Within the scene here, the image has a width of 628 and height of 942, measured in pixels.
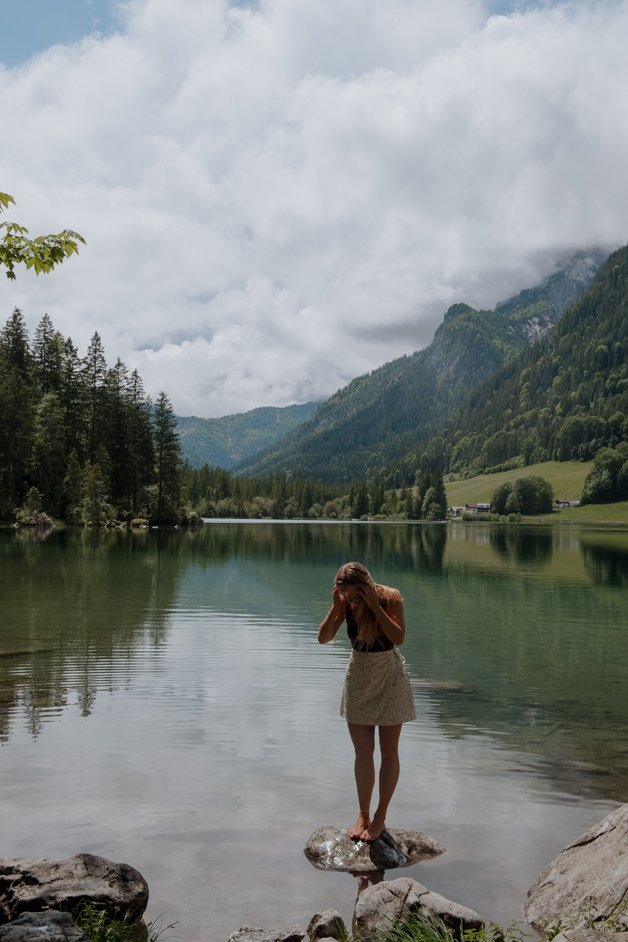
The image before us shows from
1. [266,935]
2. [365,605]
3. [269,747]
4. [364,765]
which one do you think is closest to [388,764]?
[364,765]

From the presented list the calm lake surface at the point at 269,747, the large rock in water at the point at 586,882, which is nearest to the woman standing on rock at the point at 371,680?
the calm lake surface at the point at 269,747

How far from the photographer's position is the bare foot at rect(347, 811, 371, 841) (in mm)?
8812

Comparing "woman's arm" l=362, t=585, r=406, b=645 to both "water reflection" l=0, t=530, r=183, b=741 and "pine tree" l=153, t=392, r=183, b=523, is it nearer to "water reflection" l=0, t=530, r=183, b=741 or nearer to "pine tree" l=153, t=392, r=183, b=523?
"water reflection" l=0, t=530, r=183, b=741

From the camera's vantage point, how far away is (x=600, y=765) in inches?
492

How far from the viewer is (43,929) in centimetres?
552

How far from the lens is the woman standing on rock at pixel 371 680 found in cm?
883

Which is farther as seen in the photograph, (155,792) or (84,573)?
(84,573)

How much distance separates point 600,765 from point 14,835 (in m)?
9.17

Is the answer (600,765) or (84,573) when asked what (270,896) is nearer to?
(600,765)

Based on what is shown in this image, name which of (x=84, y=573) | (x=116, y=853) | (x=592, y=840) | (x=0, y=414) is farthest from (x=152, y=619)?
(x=0, y=414)

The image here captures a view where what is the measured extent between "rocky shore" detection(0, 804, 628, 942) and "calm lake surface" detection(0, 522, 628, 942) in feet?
1.65

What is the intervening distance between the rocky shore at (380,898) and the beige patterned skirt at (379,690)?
1.88 meters

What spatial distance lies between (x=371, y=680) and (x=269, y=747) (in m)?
4.92

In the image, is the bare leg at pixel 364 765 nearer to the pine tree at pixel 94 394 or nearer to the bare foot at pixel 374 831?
the bare foot at pixel 374 831
